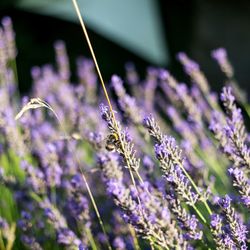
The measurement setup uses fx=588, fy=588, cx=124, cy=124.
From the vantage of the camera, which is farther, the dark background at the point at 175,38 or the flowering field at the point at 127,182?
the dark background at the point at 175,38

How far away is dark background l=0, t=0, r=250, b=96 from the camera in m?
6.39

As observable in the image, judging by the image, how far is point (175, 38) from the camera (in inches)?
288

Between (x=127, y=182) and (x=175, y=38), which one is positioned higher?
(x=175, y=38)

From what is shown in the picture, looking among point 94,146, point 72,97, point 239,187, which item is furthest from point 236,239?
point 72,97

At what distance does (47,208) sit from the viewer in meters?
2.16

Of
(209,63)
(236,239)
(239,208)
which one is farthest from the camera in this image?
(209,63)

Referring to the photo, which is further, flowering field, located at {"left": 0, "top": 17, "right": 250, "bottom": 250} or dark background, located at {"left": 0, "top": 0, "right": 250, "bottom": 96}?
dark background, located at {"left": 0, "top": 0, "right": 250, "bottom": 96}

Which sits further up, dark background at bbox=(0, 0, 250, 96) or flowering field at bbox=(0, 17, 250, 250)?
dark background at bbox=(0, 0, 250, 96)

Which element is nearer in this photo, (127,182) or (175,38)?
(127,182)

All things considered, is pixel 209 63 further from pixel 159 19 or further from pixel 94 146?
pixel 94 146

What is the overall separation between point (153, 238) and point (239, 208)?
54cm

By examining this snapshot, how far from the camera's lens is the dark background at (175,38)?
6391mm

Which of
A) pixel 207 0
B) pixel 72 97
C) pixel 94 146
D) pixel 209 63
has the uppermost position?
pixel 207 0

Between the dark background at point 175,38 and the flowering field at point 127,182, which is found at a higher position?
the dark background at point 175,38
